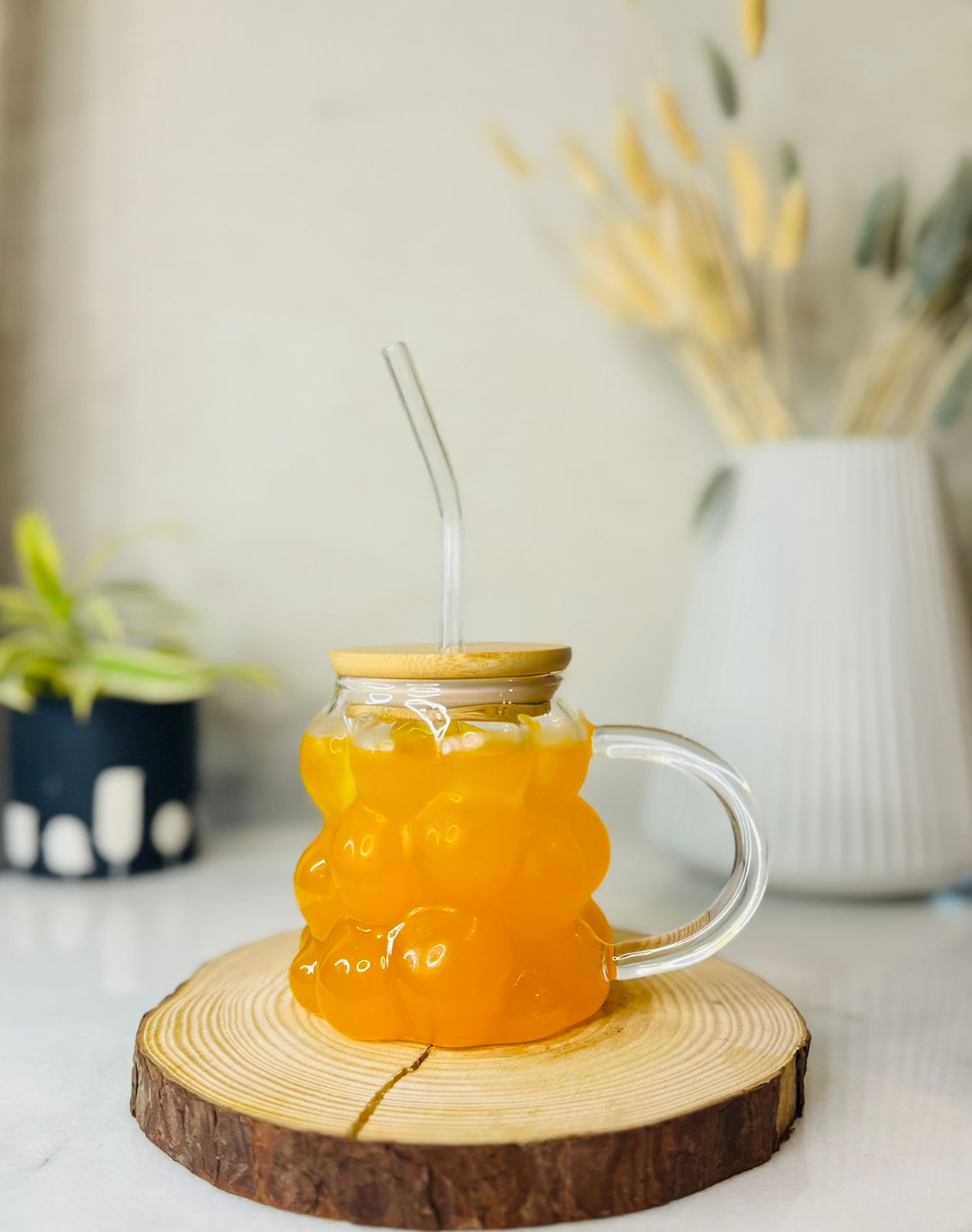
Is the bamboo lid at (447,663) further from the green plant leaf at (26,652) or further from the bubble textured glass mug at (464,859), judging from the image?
the green plant leaf at (26,652)

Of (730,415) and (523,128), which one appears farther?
(523,128)

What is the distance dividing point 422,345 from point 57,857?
0.65m

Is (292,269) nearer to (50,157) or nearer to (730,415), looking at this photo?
(50,157)

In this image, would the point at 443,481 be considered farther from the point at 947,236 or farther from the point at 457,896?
the point at 947,236

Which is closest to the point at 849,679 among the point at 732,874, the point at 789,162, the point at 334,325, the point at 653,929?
the point at 653,929

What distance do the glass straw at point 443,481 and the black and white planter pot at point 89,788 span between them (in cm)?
51

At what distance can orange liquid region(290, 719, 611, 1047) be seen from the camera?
509 mm

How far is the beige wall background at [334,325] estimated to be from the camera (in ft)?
3.88

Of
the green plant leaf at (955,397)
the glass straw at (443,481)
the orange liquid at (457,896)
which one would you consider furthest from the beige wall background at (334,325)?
the orange liquid at (457,896)

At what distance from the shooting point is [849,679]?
90 centimetres

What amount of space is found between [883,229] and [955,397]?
0.18 m

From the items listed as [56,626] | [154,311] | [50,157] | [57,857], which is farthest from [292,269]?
[57,857]

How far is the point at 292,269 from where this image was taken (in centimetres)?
119

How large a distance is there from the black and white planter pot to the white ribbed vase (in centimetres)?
52
